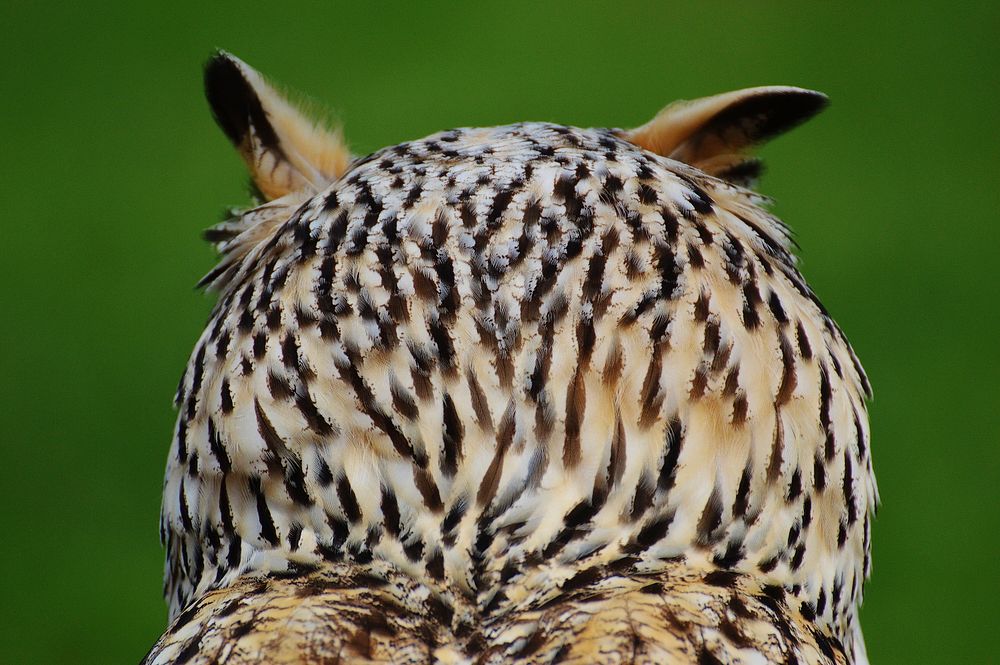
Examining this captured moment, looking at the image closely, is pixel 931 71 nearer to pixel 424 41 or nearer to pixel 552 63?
pixel 552 63

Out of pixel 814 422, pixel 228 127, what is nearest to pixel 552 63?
pixel 228 127

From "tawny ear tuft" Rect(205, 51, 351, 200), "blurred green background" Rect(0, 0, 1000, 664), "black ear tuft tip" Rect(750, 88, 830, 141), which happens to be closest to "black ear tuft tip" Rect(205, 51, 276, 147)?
"tawny ear tuft" Rect(205, 51, 351, 200)

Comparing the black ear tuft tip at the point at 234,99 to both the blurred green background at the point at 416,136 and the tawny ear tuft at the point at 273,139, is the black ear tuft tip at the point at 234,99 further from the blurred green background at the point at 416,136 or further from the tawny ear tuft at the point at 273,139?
the blurred green background at the point at 416,136

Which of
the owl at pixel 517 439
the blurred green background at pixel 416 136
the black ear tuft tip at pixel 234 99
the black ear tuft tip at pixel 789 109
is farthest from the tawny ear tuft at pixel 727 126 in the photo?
the blurred green background at pixel 416 136

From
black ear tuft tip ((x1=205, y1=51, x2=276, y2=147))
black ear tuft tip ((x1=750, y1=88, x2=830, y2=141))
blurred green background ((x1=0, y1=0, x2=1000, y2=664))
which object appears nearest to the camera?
black ear tuft tip ((x1=750, y1=88, x2=830, y2=141))

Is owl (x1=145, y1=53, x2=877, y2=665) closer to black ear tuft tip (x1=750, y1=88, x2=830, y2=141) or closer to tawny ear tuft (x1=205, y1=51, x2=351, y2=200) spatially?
black ear tuft tip (x1=750, y1=88, x2=830, y2=141)

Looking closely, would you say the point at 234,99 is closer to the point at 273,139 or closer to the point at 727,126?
the point at 273,139
